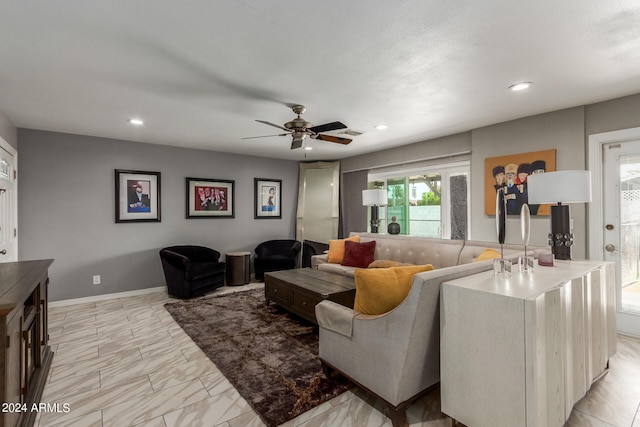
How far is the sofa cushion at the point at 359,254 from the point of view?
4379 mm

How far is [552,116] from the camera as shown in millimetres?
3475

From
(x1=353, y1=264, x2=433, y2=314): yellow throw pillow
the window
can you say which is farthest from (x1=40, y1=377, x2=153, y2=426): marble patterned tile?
the window

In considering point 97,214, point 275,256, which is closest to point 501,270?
point 275,256

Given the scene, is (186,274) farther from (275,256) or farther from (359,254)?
(359,254)

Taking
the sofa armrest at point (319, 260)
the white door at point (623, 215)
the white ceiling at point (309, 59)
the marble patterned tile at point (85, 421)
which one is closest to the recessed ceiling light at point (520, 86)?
the white ceiling at point (309, 59)

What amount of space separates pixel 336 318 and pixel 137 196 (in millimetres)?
4132

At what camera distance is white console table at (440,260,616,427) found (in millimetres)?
1395

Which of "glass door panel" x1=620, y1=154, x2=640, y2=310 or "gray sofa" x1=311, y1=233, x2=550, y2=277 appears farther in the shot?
"gray sofa" x1=311, y1=233, x2=550, y2=277

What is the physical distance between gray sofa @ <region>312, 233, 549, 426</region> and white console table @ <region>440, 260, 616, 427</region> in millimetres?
88

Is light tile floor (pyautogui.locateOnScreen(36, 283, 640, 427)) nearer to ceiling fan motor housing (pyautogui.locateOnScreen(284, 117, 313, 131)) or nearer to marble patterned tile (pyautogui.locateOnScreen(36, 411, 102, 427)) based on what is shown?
marble patterned tile (pyautogui.locateOnScreen(36, 411, 102, 427))

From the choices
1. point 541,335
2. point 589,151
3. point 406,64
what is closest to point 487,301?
point 541,335

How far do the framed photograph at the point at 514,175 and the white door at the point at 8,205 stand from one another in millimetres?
5556

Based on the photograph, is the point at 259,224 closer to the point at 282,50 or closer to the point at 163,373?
the point at 163,373

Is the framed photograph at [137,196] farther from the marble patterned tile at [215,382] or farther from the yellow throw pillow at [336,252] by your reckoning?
the marble patterned tile at [215,382]
